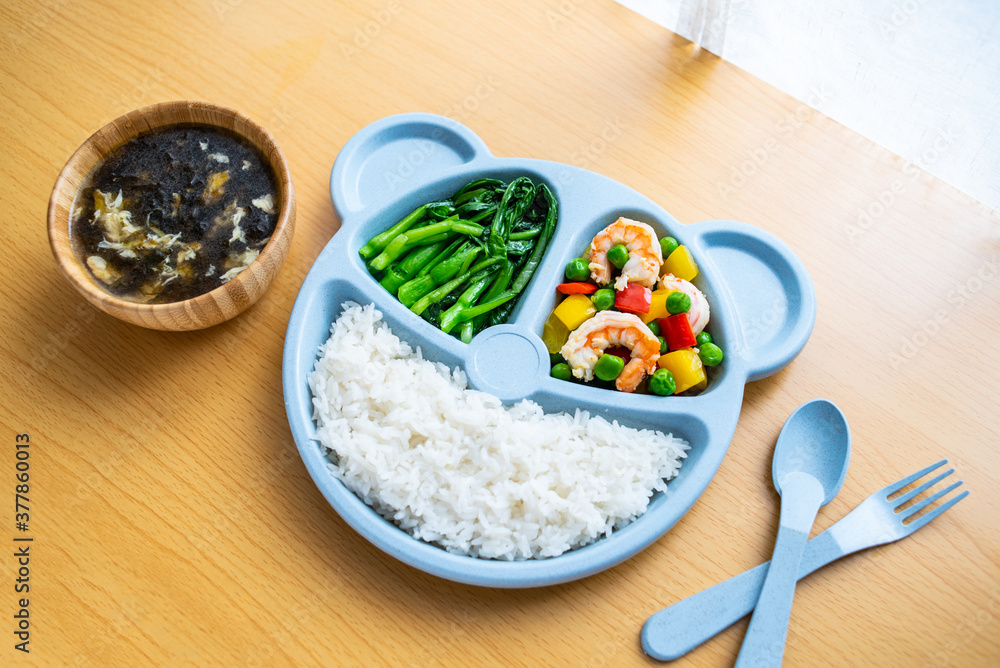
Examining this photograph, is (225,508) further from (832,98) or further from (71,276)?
(832,98)

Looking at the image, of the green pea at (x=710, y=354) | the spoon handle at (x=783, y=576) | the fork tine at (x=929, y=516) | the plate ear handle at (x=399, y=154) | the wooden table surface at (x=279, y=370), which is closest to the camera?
the spoon handle at (x=783, y=576)

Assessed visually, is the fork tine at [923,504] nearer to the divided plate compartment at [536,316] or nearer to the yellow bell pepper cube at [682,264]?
the divided plate compartment at [536,316]

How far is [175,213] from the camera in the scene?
254cm

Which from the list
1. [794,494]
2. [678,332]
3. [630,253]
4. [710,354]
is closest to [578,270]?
[630,253]

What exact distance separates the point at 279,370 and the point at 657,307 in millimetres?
1465

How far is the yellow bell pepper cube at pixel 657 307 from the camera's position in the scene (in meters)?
2.48

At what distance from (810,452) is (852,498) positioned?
0.21m

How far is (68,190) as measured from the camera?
2.42 metres

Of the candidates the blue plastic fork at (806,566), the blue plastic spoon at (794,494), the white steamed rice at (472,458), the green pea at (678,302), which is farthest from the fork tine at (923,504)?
the green pea at (678,302)

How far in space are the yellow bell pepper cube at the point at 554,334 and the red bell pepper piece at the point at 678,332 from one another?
374mm

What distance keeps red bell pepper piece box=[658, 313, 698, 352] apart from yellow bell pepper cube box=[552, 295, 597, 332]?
282 millimetres

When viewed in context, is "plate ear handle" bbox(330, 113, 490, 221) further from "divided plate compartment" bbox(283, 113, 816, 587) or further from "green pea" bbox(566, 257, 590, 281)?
"green pea" bbox(566, 257, 590, 281)

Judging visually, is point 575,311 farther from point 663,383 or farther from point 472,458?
point 472,458

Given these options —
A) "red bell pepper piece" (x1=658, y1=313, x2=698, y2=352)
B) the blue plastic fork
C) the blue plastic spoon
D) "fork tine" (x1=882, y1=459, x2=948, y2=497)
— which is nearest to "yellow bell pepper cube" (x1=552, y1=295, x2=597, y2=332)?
"red bell pepper piece" (x1=658, y1=313, x2=698, y2=352)
